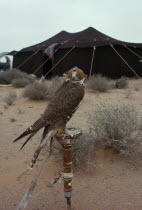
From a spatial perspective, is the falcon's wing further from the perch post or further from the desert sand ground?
the desert sand ground

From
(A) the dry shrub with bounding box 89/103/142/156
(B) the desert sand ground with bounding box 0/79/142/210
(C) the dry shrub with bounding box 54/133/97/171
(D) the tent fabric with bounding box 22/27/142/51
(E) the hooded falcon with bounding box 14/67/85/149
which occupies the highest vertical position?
(D) the tent fabric with bounding box 22/27/142/51

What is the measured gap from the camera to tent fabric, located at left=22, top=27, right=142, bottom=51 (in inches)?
594

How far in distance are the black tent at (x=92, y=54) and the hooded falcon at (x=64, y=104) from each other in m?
12.0

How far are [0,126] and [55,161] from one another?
2.75 m

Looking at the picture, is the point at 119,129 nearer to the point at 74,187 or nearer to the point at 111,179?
the point at 111,179

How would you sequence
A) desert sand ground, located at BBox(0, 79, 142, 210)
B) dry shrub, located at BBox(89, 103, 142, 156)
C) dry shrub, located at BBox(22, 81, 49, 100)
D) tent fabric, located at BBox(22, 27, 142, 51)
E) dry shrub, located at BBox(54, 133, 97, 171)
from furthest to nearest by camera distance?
tent fabric, located at BBox(22, 27, 142, 51) → dry shrub, located at BBox(22, 81, 49, 100) → dry shrub, located at BBox(89, 103, 142, 156) → dry shrub, located at BBox(54, 133, 97, 171) → desert sand ground, located at BBox(0, 79, 142, 210)

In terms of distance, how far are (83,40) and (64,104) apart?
1328 cm

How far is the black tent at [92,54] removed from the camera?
49.6 ft

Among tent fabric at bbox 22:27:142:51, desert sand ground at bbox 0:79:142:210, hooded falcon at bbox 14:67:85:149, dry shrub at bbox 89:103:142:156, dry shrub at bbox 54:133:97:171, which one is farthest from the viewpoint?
tent fabric at bbox 22:27:142:51

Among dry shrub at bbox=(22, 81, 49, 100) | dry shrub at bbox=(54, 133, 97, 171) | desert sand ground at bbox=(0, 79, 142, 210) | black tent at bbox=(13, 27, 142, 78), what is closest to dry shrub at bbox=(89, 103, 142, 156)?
desert sand ground at bbox=(0, 79, 142, 210)

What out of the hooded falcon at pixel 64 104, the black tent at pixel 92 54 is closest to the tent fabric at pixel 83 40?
the black tent at pixel 92 54

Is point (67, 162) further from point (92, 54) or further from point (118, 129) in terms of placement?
point (92, 54)

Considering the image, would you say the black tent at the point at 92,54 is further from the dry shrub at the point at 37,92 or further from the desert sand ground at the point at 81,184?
the desert sand ground at the point at 81,184

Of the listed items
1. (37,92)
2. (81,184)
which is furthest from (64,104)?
(37,92)
